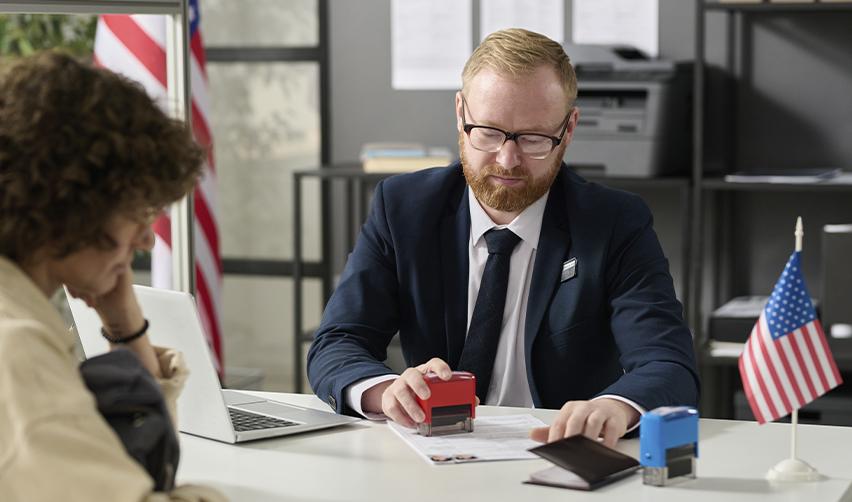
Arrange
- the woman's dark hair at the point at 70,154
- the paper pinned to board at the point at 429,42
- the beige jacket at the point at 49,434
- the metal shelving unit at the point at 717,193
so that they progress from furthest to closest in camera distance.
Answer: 1. the paper pinned to board at the point at 429,42
2. the metal shelving unit at the point at 717,193
3. the woman's dark hair at the point at 70,154
4. the beige jacket at the point at 49,434

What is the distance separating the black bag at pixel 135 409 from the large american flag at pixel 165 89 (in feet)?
7.09

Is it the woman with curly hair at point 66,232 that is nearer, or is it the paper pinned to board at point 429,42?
the woman with curly hair at point 66,232

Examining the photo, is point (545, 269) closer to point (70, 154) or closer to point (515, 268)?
point (515, 268)

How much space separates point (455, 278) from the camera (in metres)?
2.24

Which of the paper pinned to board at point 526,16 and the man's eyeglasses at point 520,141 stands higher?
the paper pinned to board at point 526,16

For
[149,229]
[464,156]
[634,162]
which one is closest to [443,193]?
[464,156]

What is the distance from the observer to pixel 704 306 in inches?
165

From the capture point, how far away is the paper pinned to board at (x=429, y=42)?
4.40 meters

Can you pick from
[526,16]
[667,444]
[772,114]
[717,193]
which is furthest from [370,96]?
[667,444]

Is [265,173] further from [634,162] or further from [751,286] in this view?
[751,286]

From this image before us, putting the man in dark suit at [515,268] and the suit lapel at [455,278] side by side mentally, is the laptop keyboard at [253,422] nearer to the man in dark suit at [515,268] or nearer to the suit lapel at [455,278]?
the man in dark suit at [515,268]

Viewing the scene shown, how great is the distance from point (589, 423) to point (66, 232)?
2.83ft

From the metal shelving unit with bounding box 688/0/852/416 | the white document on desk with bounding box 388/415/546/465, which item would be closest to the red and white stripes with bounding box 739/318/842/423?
the white document on desk with bounding box 388/415/546/465

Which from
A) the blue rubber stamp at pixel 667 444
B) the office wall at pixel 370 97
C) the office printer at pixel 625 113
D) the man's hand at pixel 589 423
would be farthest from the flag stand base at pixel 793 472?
the office wall at pixel 370 97
